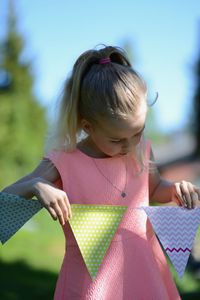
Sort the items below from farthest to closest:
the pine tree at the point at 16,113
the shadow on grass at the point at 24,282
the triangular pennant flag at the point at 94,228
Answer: the pine tree at the point at 16,113
the shadow on grass at the point at 24,282
the triangular pennant flag at the point at 94,228

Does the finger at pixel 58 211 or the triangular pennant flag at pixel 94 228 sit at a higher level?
the finger at pixel 58 211

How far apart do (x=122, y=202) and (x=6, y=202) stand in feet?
1.74

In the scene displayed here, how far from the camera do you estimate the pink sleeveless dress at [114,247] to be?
2.36 meters

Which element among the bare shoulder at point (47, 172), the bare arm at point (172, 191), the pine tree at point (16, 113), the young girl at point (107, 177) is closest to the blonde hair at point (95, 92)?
the young girl at point (107, 177)

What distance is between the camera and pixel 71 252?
7.87 ft

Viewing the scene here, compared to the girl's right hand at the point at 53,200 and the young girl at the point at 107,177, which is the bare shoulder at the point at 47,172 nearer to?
the young girl at the point at 107,177

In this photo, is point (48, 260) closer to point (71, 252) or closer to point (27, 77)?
point (71, 252)

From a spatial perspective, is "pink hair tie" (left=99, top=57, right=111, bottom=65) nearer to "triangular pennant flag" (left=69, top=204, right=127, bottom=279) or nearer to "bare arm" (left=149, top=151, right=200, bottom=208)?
"bare arm" (left=149, top=151, right=200, bottom=208)

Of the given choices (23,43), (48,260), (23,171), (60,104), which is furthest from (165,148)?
(60,104)

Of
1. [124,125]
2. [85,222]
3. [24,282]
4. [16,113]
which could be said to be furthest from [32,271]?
[16,113]

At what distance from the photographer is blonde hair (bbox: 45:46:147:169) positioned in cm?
234

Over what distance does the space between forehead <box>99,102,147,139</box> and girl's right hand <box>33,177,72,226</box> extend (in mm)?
342

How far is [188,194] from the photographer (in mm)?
2467

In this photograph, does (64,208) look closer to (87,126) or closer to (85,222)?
(85,222)
